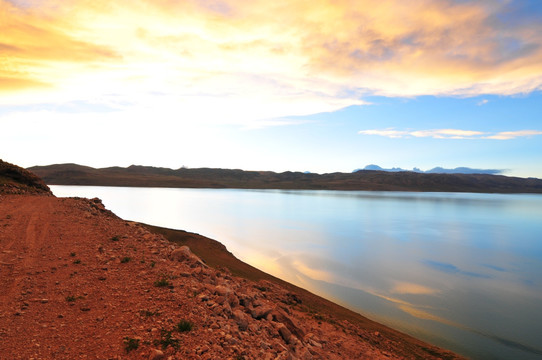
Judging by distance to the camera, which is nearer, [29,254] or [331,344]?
[29,254]

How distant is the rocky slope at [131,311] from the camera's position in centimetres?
613

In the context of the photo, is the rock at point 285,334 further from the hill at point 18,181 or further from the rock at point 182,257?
the hill at point 18,181

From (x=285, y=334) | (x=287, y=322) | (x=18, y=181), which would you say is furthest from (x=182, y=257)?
(x=18, y=181)

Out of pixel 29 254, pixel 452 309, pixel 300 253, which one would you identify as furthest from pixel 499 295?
pixel 29 254

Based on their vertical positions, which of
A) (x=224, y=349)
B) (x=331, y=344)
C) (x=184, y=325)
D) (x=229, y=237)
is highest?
(x=184, y=325)

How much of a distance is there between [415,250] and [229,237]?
2601 cm

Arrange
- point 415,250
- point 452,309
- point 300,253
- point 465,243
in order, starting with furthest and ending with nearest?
point 465,243 → point 415,250 → point 300,253 → point 452,309

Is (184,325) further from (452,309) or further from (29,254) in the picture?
(452,309)

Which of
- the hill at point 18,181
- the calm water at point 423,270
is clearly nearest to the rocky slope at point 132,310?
the calm water at point 423,270

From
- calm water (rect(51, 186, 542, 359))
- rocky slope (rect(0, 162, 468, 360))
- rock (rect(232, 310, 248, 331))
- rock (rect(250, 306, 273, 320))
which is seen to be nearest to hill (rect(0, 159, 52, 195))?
rocky slope (rect(0, 162, 468, 360))

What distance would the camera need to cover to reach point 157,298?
7.88 m

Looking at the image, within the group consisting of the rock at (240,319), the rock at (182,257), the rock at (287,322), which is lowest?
the rock at (287,322)

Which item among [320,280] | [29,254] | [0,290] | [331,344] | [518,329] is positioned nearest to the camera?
[0,290]

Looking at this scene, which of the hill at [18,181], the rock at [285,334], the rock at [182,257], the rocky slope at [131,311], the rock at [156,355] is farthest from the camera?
the hill at [18,181]
